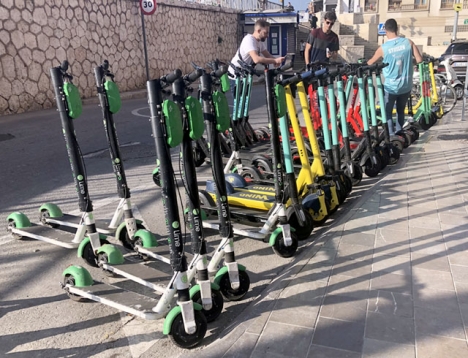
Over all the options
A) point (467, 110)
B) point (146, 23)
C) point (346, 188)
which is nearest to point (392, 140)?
point (346, 188)

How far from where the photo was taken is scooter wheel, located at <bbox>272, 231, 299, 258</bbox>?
3693 millimetres

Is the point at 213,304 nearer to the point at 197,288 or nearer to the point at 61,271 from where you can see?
the point at 197,288

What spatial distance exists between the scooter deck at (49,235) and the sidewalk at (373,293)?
175cm

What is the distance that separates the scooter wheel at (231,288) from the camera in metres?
3.09

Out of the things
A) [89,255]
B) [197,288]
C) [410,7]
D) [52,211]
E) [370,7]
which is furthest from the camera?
[370,7]

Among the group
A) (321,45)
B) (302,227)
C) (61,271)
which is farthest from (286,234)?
(321,45)

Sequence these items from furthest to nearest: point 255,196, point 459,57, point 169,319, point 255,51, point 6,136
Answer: point 459,57
point 6,136
point 255,51
point 255,196
point 169,319

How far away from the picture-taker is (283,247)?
12.2ft

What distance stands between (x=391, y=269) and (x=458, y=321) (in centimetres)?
72

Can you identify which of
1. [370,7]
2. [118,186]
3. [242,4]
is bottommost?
[118,186]

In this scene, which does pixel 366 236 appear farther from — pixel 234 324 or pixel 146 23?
pixel 146 23

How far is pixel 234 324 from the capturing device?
2850 mm

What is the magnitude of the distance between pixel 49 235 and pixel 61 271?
0.48 m

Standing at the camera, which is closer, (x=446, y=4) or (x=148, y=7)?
(x=148, y=7)
